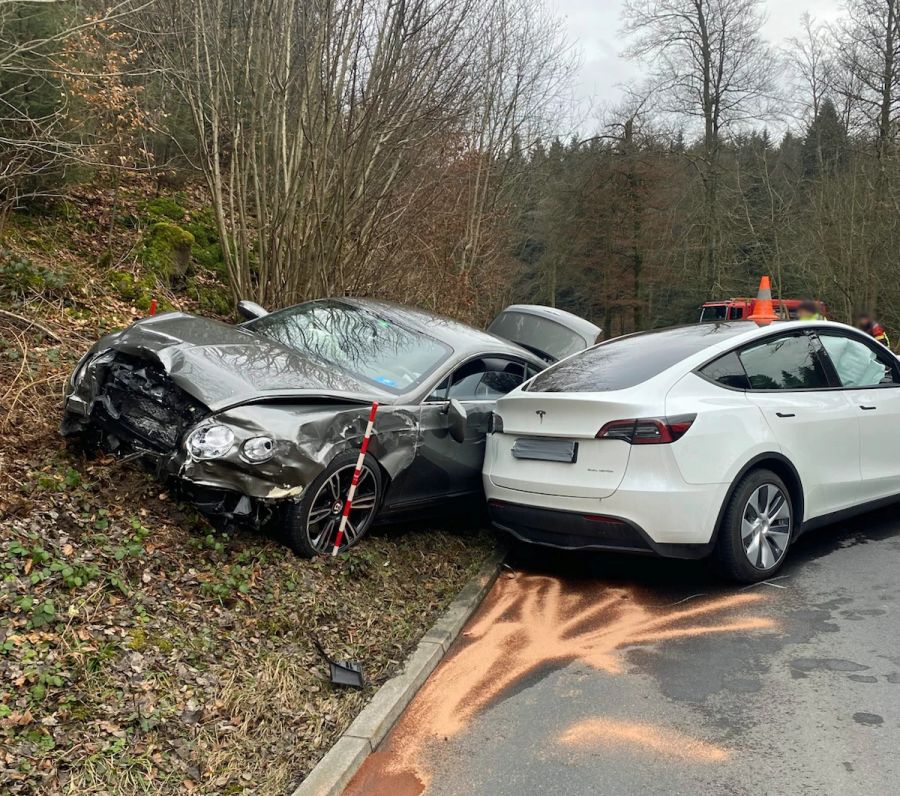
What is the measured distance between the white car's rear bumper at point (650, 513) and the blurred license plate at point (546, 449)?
10.0 inches

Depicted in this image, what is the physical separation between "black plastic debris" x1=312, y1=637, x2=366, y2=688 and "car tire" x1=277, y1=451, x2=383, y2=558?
0.86 meters

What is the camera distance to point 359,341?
6.32 m

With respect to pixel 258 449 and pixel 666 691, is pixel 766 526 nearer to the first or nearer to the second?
pixel 666 691

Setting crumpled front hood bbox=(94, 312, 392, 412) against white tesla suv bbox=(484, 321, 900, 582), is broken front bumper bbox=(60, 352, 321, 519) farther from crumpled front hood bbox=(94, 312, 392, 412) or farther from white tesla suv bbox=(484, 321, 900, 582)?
white tesla suv bbox=(484, 321, 900, 582)

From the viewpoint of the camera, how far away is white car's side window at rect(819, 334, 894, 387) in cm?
612

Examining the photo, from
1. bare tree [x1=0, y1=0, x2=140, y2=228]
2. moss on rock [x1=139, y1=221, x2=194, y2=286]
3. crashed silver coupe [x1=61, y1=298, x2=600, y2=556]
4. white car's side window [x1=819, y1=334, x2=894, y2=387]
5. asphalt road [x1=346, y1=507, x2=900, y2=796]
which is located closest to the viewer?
asphalt road [x1=346, y1=507, x2=900, y2=796]

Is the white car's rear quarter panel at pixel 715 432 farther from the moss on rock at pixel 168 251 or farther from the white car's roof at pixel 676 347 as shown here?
the moss on rock at pixel 168 251

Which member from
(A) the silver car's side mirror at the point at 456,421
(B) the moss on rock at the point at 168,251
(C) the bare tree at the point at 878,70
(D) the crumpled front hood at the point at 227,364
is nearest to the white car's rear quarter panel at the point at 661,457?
(A) the silver car's side mirror at the point at 456,421

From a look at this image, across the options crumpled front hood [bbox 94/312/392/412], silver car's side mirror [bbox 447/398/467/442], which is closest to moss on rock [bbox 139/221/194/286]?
crumpled front hood [bbox 94/312/392/412]

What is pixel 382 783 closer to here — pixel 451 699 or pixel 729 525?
pixel 451 699

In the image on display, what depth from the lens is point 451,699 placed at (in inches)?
161

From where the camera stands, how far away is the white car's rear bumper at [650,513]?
489 cm

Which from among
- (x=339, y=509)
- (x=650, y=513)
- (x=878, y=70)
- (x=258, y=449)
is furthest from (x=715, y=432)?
(x=878, y=70)

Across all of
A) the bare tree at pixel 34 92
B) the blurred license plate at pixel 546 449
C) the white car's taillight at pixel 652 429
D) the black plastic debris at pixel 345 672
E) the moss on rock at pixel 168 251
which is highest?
the bare tree at pixel 34 92
